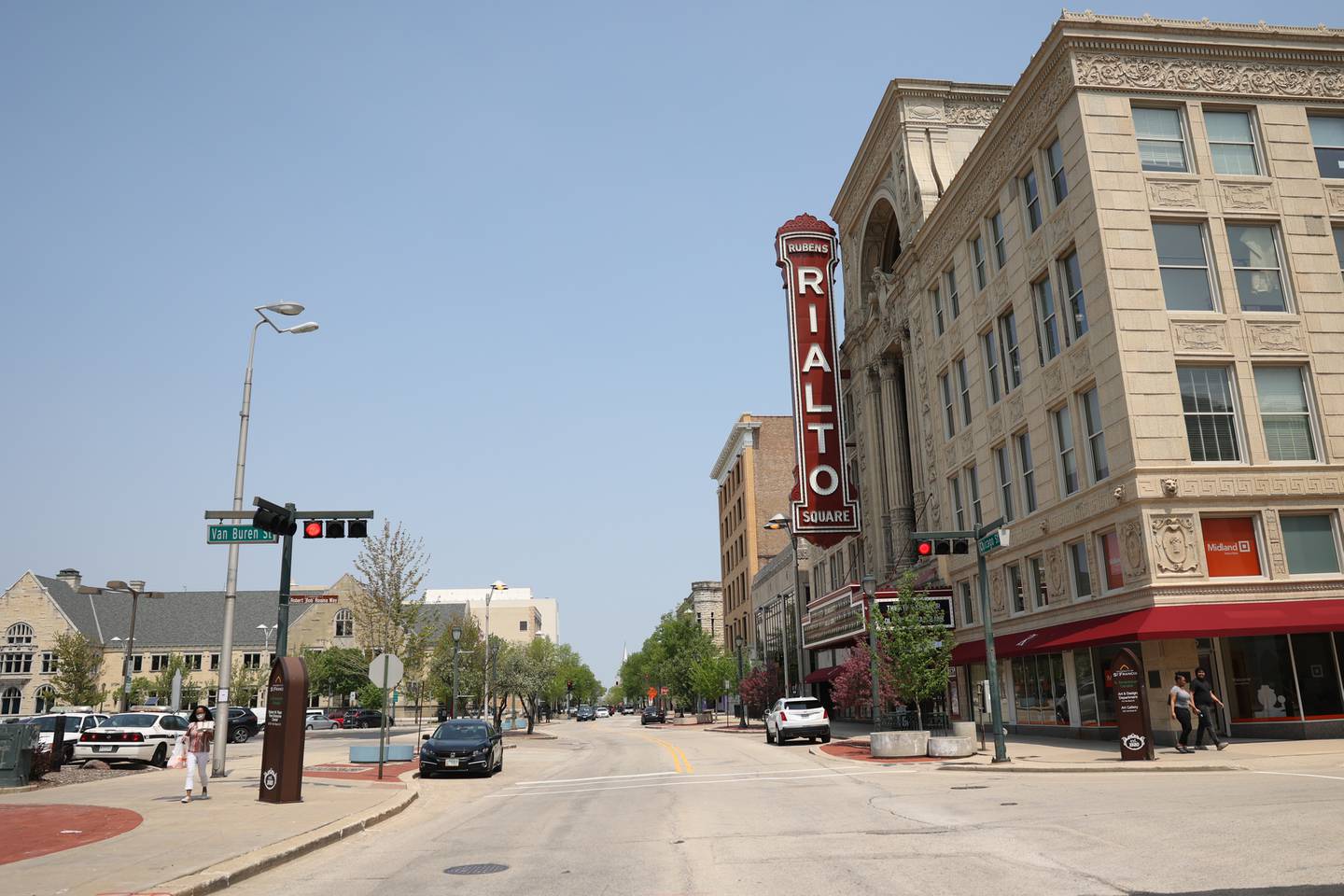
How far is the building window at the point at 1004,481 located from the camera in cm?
3616

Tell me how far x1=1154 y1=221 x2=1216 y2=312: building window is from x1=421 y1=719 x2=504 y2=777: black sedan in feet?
74.1

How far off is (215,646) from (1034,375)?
94.0m

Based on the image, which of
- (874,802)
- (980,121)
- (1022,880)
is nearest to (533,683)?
(980,121)

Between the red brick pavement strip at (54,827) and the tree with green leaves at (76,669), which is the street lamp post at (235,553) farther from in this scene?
the tree with green leaves at (76,669)

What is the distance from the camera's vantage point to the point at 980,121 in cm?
4612

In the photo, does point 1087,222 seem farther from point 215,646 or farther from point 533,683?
point 215,646

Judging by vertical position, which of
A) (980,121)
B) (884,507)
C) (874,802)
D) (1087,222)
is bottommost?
(874,802)

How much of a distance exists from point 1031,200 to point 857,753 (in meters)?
18.9

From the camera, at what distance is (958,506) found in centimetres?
4141

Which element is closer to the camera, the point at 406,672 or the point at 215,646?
the point at 406,672

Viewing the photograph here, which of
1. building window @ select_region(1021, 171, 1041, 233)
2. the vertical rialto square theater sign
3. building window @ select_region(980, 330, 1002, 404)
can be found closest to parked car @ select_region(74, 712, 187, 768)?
the vertical rialto square theater sign

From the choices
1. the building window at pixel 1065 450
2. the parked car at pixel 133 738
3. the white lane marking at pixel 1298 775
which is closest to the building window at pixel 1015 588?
the building window at pixel 1065 450

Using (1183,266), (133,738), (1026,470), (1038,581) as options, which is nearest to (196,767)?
(133,738)

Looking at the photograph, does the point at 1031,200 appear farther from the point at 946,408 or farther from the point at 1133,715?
the point at 1133,715
